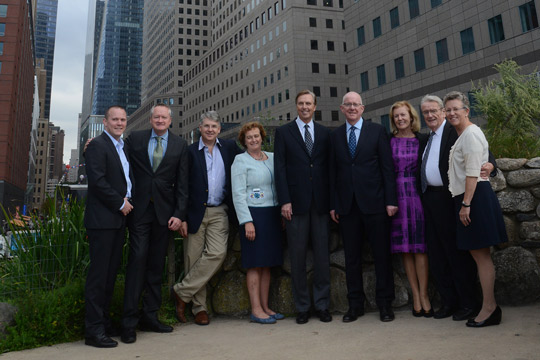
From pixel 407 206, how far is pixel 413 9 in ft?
115

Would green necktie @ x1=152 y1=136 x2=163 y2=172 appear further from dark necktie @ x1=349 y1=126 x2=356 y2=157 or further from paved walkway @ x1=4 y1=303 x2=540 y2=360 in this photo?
dark necktie @ x1=349 y1=126 x2=356 y2=157

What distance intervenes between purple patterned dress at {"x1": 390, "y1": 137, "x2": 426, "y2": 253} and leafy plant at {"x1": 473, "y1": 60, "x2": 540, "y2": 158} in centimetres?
247

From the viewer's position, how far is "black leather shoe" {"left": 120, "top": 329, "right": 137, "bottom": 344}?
162 inches

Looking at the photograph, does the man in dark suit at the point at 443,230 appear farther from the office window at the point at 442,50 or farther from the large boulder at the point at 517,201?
the office window at the point at 442,50

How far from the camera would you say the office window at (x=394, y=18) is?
36.0 metres

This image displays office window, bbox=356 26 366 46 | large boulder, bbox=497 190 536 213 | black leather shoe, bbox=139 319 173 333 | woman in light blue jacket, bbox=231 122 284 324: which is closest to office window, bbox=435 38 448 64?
office window, bbox=356 26 366 46

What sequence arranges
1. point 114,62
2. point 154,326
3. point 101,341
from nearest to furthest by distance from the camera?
1. point 101,341
2. point 154,326
3. point 114,62

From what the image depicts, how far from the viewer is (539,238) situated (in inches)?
193

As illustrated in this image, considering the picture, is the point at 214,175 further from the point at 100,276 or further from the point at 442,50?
the point at 442,50

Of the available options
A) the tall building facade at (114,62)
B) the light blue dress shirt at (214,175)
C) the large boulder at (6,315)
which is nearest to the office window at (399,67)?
the light blue dress shirt at (214,175)

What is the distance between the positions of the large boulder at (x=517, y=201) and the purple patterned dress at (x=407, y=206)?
3.96 ft

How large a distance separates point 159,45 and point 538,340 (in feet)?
451

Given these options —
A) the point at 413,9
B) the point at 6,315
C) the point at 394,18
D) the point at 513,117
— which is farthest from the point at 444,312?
the point at 394,18

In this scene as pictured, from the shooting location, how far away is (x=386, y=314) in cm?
454
